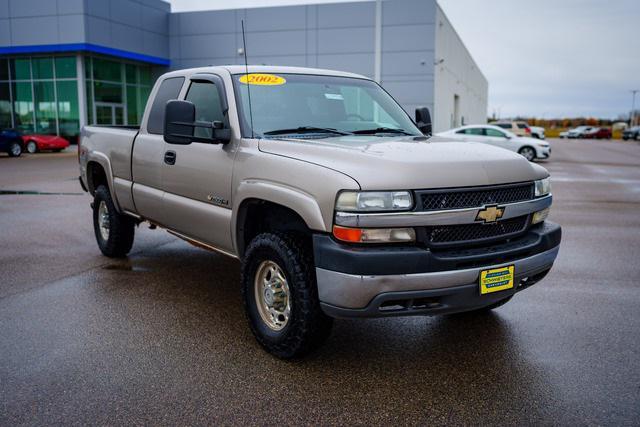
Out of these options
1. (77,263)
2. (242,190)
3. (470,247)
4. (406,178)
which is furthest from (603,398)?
(77,263)

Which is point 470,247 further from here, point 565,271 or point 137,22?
point 137,22

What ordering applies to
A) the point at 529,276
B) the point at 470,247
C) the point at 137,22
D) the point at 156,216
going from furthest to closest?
1. the point at 137,22
2. the point at 156,216
3. the point at 529,276
4. the point at 470,247

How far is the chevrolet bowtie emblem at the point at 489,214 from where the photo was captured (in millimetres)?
3830

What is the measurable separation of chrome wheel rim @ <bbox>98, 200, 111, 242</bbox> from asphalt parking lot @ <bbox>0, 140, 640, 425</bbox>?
392 mm

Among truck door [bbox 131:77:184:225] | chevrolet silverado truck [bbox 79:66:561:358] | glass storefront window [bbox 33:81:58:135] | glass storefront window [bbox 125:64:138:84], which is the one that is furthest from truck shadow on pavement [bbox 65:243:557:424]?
glass storefront window [bbox 125:64:138:84]

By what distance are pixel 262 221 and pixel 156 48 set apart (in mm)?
36722

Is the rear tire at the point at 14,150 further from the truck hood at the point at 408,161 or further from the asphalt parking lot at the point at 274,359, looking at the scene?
the truck hood at the point at 408,161

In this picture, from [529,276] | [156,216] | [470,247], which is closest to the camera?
[470,247]

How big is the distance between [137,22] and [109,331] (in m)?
35.1

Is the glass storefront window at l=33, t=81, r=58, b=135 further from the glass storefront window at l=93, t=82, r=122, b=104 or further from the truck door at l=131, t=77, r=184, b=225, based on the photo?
the truck door at l=131, t=77, r=184, b=225

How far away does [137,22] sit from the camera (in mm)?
36344

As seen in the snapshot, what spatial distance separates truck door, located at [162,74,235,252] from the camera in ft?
15.5

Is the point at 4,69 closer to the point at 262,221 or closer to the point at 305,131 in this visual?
the point at 305,131

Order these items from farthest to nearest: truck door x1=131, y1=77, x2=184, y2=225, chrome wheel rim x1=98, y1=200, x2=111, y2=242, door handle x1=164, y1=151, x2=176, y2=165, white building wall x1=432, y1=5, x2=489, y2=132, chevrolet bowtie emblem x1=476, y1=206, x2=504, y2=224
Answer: white building wall x1=432, y1=5, x2=489, y2=132 < chrome wheel rim x1=98, y1=200, x2=111, y2=242 < truck door x1=131, y1=77, x2=184, y2=225 < door handle x1=164, y1=151, x2=176, y2=165 < chevrolet bowtie emblem x1=476, y1=206, x2=504, y2=224
